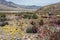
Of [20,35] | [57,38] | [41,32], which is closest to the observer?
[57,38]

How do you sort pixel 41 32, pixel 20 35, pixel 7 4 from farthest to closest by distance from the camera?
1. pixel 7 4
2. pixel 20 35
3. pixel 41 32

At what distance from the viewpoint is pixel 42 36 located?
13727 mm

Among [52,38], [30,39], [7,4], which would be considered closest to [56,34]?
[52,38]

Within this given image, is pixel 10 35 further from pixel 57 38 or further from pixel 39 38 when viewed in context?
pixel 57 38

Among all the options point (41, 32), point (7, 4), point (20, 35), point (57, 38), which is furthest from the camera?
point (7, 4)

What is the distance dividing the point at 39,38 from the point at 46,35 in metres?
0.41

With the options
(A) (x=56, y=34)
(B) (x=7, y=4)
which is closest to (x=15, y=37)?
(A) (x=56, y=34)

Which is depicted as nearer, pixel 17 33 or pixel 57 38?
pixel 57 38

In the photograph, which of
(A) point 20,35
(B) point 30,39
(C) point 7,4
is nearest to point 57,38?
(B) point 30,39

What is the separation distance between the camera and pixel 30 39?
14.4 metres

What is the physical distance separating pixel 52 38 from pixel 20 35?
7.70ft

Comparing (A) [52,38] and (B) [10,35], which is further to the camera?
(B) [10,35]

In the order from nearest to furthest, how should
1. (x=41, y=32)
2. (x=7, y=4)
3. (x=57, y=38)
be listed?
1. (x=57, y=38)
2. (x=41, y=32)
3. (x=7, y=4)

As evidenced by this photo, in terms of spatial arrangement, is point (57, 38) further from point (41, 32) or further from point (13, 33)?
point (13, 33)
